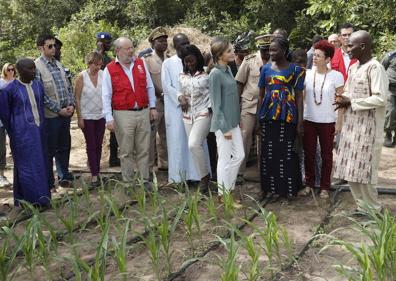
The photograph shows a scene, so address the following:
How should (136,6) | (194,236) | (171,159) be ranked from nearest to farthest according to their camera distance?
1. (194,236)
2. (171,159)
3. (136,6)

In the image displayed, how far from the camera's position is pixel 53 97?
19.7 feet

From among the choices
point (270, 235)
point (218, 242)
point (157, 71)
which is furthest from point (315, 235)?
point (157, 71)

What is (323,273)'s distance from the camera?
3.85 m

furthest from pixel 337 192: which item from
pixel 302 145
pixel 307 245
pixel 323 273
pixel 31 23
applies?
pixel 31 23

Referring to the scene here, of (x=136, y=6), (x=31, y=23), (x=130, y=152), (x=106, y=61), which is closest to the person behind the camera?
(x=130, y=152)

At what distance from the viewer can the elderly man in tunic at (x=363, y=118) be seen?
454 cm

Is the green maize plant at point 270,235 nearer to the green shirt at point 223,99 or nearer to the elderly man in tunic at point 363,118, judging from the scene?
the elderly man in tunic at point 363,118

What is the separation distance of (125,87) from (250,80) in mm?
1348

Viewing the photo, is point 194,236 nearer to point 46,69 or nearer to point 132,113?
point 132,113

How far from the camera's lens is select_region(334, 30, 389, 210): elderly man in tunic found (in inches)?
179

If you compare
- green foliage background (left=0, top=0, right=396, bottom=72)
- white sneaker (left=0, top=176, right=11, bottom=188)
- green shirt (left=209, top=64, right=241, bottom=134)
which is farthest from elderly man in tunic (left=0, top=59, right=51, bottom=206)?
green foliage background (left=0, top=0, right=396, bottom=72)

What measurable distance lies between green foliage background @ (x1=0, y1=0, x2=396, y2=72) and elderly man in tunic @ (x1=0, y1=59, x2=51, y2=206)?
26.0 ft

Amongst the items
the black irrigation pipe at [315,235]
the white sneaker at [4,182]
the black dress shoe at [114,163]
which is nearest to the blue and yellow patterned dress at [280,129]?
the black irrigation pipe at [315,235]

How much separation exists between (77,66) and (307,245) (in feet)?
35.1
